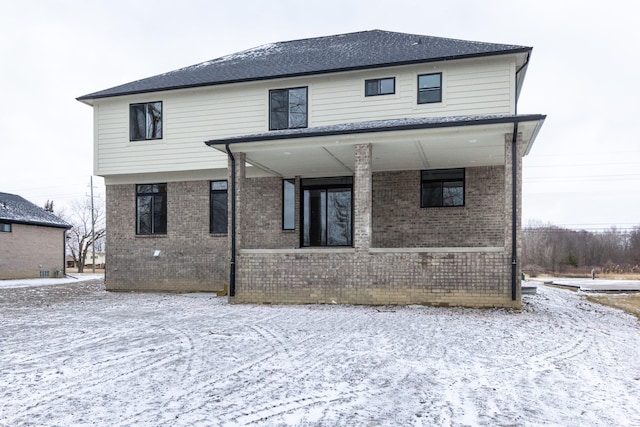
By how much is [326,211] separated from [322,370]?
8466mm

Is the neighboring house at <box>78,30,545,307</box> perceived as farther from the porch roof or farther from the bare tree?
the bare tree

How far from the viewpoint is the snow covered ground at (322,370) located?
3256 millimetres

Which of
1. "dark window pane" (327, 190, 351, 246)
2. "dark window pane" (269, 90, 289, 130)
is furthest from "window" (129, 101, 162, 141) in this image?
"dark window pane" (327, 190, 351, 246)

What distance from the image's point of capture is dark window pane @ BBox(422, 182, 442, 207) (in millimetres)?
11570

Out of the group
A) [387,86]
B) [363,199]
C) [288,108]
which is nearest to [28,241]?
[288,108]

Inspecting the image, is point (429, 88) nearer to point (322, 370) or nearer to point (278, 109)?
point (278, 109)

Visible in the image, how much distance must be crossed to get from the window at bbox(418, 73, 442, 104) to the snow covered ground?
19.6 feet

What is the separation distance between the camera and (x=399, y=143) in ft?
30.1

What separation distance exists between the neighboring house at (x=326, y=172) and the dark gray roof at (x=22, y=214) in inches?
506

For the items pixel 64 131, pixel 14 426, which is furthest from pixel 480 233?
pixel 64 131

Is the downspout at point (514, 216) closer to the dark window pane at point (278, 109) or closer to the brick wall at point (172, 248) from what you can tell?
the dark window pane at point (278, 109)

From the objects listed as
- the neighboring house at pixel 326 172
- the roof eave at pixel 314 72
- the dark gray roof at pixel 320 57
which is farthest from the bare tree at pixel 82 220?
the dark gray roof at pixel 320 57

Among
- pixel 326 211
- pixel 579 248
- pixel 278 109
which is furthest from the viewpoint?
pixel 579 248

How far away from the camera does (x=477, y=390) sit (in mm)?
3771
